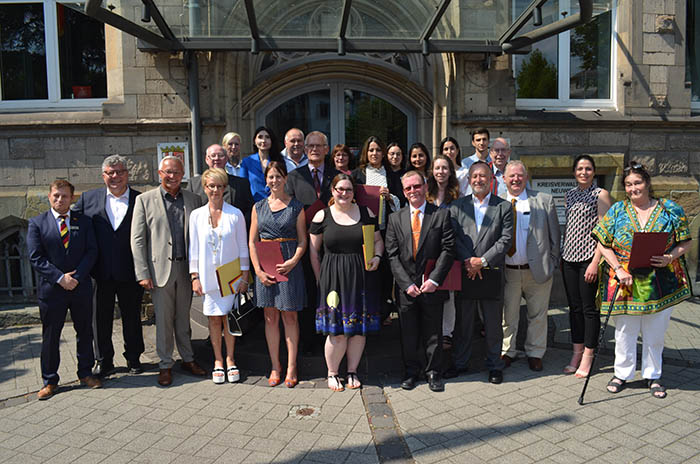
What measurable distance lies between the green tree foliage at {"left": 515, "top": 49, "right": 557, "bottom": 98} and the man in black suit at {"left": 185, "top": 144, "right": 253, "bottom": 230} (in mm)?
5022

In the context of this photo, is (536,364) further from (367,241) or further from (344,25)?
(344,25)

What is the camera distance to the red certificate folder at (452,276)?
14.8 feet

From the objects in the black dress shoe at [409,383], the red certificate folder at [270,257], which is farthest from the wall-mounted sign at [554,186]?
the red certificate folder at [270,257]

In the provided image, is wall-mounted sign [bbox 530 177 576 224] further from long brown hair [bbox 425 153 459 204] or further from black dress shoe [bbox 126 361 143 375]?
black dress shoe [bbox 126 361 143 375]

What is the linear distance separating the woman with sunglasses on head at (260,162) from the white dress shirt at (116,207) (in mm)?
1135

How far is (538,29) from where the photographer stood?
6.66 metres

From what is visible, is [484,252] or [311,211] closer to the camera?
[484,252]

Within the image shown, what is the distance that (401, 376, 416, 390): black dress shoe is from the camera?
4566 millimetres

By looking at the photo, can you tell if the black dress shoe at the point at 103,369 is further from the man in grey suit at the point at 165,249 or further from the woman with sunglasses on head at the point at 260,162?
the woman with sunglasses on head at the point at 260,162

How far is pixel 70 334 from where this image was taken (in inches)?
253

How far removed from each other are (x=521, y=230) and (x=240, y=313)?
258cm

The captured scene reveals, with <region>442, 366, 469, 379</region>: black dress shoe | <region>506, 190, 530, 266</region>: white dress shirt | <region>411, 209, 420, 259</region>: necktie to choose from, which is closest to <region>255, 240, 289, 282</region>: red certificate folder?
<region>411, 209, 420, 259</region>: necktie

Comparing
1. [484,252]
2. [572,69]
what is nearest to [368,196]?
[484,252]

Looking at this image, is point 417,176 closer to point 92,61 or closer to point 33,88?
point 92,61
